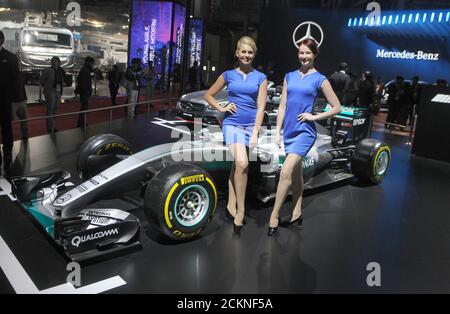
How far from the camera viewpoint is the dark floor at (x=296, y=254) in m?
2.80

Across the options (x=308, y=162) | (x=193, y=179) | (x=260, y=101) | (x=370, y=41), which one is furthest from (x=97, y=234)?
(x=370, y=41)

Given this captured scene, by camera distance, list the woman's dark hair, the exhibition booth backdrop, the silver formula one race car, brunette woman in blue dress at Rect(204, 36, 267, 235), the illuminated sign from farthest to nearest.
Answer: the illuminated sign < the exhibition booth backdrop < brunette woman in blue dress at Rect(204, 36, 267, 235) < the woman's dark hair < the silver formula one race car

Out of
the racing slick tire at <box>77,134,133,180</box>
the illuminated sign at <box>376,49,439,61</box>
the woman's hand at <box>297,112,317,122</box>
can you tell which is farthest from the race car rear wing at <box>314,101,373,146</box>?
the illuminated sign at <box>376,49,439,61</box>

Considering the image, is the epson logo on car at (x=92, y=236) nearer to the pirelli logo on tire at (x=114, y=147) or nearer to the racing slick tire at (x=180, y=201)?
the racing slick tire at (x=180, y=201)

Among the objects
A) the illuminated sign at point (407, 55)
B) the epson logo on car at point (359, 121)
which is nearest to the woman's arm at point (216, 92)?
the epson logo on car at point (359, 121)

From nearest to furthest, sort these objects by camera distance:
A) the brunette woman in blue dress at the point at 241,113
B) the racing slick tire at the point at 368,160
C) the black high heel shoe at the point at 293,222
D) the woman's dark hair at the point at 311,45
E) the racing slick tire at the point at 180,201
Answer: the racing slick tire at the point at 180,201 < the woman's dark hair at the point at 311,45 < the brunette woman in blue dress at the point at 241,113 < the black high heel shoe at the point at 293,222 < the racing slick tire at the point at 368,160

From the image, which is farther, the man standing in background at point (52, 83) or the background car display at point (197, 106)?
the background car display at point (197, 106)

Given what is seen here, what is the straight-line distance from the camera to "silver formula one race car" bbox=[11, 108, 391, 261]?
9.84 feet

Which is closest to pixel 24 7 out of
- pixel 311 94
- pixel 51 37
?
pixel 51 37

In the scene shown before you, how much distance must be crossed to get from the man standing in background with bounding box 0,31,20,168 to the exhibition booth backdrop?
25.7 feet

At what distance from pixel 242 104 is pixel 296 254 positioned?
1341 mm

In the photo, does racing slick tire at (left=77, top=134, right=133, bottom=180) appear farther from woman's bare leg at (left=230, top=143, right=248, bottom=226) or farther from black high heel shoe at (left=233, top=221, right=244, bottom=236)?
black high heel shoe at (left=233, top=221, right=244, bottom=236)

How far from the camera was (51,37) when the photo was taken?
10086mm

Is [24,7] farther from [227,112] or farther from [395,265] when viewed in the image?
[395,265]
